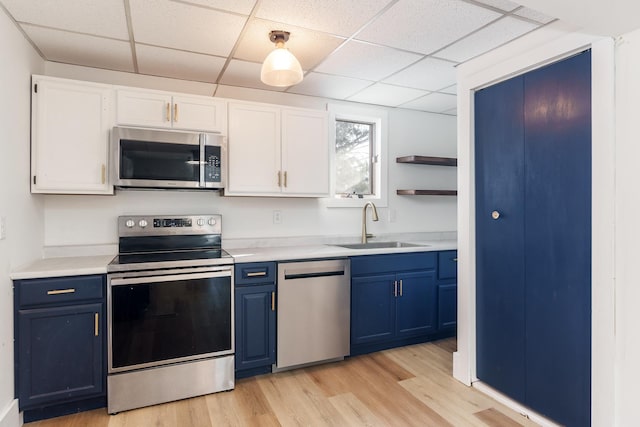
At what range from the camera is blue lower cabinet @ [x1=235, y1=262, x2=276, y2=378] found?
100.0 inches

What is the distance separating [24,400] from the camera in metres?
2.03

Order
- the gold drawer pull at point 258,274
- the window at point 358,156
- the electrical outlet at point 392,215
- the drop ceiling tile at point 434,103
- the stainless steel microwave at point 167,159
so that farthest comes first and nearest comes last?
the electrical outlet at point 392,215
the window at point 358,156
the drop ceiling tile at point 434,103
the gold drawer pull at point 258,274
the stainless steel microwave at point 167,159

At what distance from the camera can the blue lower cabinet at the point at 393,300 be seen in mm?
2951

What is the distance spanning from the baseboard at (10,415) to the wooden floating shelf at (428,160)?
3428 millimetres

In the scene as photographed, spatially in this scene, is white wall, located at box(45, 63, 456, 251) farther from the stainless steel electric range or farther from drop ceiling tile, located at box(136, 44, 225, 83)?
the stainless steel electric range

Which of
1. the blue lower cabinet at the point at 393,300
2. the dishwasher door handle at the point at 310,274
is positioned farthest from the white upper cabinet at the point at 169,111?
the blue lower cabinet at the point at 393,300

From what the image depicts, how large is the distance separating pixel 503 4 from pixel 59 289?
9.33 ft

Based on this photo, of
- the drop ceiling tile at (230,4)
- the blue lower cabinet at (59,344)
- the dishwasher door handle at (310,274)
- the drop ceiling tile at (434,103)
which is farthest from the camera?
the drop ceiling tile at (434,103)

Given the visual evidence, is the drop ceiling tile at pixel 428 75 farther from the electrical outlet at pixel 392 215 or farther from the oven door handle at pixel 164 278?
the oven door handle at pixel 164 278

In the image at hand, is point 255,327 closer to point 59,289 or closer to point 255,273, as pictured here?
point 255,273

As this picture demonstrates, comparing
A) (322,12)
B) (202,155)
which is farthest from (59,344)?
(322,12)

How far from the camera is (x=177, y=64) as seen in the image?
2.68 m
